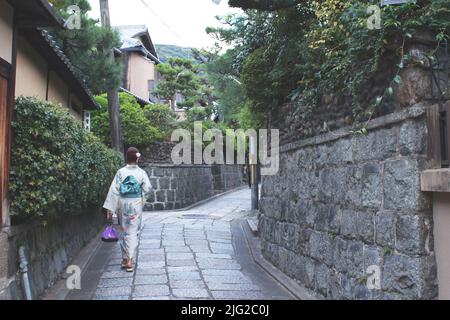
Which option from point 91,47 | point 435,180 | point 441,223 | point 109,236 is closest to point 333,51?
point 435,180

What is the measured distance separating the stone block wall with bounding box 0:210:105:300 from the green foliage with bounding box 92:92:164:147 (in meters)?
8.66

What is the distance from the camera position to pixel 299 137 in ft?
23.0

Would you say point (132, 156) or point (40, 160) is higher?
point (132, 156)

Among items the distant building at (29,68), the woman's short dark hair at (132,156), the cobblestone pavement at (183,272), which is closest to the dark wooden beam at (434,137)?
the cobblestone pavement at (183,272)

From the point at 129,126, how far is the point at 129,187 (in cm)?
1088

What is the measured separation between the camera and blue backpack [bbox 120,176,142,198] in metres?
7.12

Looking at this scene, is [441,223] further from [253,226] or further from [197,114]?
[197,114]

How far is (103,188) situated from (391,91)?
7412 millimetres

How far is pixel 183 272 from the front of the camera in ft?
23.0

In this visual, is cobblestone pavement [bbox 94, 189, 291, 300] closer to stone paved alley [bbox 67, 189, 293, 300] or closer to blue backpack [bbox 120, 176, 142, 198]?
stone paved alley [bbox 67, 189, 293, 300]

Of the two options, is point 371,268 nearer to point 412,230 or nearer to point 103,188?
point 412,230

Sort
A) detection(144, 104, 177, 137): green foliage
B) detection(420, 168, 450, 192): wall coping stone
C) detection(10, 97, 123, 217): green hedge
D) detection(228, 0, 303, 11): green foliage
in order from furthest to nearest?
detection(144, 104, 177, 137): green foliage < detection(228, 0, 303, 11): green foliage < detection(10, 97, 123, 217): green hedge < detection(420, 168, 450, 192): wall coping stone

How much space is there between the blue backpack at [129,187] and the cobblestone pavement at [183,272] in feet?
3.84

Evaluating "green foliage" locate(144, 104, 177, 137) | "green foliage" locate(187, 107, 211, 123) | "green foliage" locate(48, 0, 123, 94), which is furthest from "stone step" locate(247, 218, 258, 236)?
"green foliage" locate(187, 107, 211, 123)
